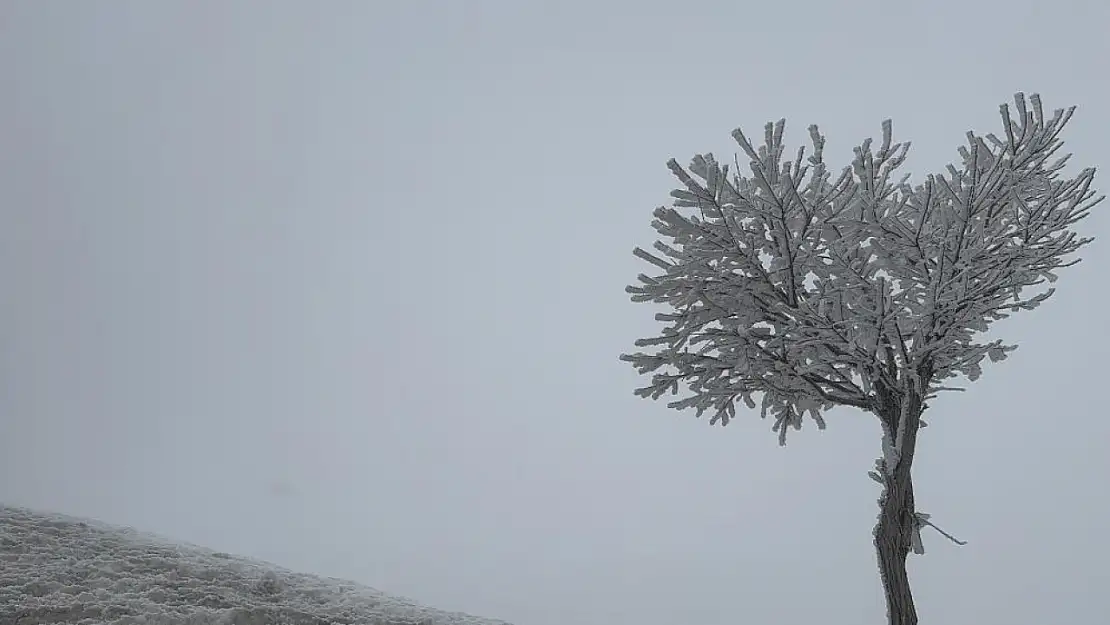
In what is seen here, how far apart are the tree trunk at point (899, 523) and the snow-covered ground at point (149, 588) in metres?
7.90

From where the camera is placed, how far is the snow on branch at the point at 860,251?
9914 mm

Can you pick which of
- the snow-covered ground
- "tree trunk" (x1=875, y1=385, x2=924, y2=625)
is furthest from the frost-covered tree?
the snow-covered ground

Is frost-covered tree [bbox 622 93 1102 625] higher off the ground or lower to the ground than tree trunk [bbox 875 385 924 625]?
higher

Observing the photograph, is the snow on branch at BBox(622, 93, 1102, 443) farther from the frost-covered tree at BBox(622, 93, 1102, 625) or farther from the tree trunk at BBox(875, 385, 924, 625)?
the tree trunk at BBox(875, 385, 924, 625)

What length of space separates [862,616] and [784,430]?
14585cm

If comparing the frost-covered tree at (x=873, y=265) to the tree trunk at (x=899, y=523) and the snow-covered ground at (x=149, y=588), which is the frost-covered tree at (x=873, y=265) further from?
the snow-covered ground at (x=149, y=588)

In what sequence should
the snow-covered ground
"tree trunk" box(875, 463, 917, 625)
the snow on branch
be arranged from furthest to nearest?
the snow-covered ground
"tree trunk" box(875, 463, 917, 625)
the snow on branch

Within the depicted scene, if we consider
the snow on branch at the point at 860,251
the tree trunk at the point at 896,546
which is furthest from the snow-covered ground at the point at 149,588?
the tree trunk at the point at 896,546

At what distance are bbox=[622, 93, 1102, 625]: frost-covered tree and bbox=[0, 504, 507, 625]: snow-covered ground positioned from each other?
24.2ft

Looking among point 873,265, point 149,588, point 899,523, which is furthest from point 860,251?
point 149,588

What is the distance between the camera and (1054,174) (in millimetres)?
10250

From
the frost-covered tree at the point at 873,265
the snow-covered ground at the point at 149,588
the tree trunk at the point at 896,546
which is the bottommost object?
the snow-covered ground at the point at 149,588

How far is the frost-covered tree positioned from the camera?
32.6 ft

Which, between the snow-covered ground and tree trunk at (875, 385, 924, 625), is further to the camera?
the snow-covered ground
